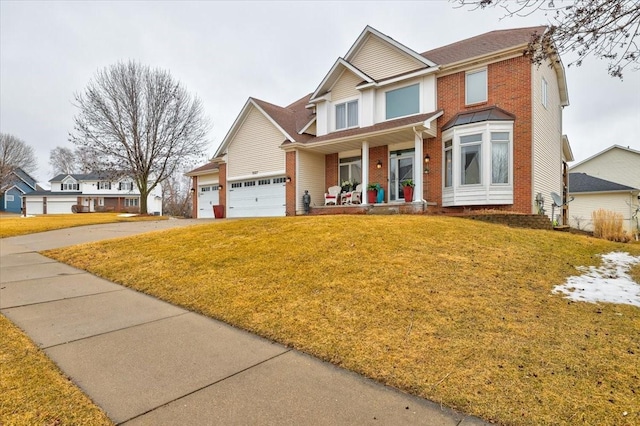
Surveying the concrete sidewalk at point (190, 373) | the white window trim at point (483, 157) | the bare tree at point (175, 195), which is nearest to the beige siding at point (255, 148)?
the white window trim at point (483, 157)

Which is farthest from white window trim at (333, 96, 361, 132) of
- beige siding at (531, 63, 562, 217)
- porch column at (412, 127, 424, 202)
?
beige siding at (531, 63, 562, 217)

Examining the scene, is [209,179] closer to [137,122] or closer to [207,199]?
[207,199]

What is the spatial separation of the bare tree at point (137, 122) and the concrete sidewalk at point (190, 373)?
23997 mm

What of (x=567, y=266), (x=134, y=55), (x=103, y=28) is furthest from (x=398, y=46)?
(x=134, y=55)

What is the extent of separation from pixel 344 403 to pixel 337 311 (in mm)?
1741

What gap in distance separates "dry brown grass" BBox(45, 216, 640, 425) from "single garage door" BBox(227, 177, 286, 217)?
9.42 metres

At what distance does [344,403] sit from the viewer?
8.52 feet

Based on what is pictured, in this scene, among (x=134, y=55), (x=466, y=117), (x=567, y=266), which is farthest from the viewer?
(x=134, y=55)

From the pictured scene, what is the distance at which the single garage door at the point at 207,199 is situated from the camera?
22.4 metres

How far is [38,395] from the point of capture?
8.52 ft

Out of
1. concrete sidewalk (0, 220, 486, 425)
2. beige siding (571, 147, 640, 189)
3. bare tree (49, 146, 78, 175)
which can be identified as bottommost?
concrete sidewalk (0, 220, 486, 425)

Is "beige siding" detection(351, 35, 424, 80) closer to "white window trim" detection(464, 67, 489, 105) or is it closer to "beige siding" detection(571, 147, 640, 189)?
"white window trim" detection(464, 67, 489, 105)

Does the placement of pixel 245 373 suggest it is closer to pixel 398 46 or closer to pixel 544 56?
pixel 544 56

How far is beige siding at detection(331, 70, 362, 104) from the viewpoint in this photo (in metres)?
16.8
